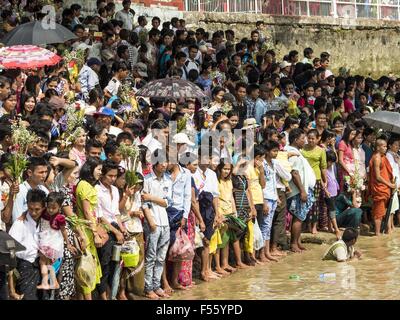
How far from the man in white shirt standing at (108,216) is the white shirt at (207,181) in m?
1.94

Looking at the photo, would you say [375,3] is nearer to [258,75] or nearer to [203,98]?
[258,75]

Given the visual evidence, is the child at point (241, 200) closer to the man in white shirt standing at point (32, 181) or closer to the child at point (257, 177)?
the child at point (257, 177)

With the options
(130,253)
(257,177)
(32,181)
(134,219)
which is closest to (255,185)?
(257,177)

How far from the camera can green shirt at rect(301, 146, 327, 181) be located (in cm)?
1872

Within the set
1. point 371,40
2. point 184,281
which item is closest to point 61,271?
point 184,281

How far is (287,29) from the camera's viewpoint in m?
28.3

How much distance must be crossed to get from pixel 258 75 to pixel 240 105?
81.9 inches

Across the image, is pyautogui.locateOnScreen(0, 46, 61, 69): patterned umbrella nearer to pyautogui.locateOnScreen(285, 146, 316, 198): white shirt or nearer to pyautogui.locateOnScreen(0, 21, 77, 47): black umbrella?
pyautogui.locateOnScreen(0, 21, 77, 47): black umbrella

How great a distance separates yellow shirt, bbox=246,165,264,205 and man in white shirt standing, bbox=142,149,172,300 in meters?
2.22

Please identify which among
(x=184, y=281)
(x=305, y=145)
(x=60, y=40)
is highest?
(x=60, y=40)

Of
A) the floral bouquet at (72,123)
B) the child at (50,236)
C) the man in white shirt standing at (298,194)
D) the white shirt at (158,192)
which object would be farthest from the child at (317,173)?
the child at (50,236)

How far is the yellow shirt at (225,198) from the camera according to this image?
16.3 m

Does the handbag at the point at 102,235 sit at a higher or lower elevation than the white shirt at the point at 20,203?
lower

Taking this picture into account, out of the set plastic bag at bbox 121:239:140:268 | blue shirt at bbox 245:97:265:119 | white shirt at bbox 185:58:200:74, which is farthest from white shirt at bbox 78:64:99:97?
plastic bag at bbox 121:239:140:268
